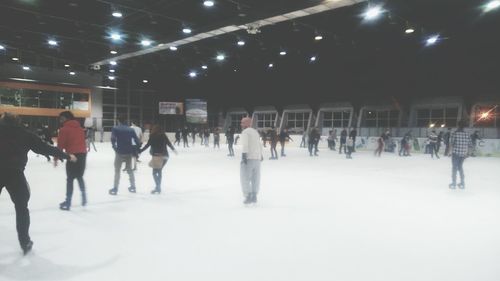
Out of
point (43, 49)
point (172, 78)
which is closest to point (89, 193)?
point (43, 49)

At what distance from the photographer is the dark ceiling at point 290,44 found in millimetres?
12273

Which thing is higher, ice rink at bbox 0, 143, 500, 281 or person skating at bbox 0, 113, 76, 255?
person skating at bbox 0, 113, 76, 255

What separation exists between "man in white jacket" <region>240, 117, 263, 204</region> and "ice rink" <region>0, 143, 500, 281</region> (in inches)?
9.9

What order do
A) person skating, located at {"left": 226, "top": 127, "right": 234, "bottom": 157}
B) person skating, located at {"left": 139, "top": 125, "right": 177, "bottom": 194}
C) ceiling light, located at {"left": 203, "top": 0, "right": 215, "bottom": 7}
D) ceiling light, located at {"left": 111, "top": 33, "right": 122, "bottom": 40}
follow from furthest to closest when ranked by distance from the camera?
person skating, located at {"left": 226, "top": 127, "right": 234, "bottom": 157}
ceiling light, located at {"left": 111, "top": 33, "right": 122, "bottom": 40}
ceiling light, located at {"left": 203, "top": 0, "right": 215, "bottom": 7}
person skating, located at {"left": 139, "top": 125, "right": 177, "bottom": 194}

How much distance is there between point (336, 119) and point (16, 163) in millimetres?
25832

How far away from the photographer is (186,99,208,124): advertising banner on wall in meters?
29.0

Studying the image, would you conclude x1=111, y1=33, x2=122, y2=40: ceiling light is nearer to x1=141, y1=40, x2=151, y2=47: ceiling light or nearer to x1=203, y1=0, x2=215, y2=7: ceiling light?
x1=141, y1=40, x2=151, y2=47: ceiling light

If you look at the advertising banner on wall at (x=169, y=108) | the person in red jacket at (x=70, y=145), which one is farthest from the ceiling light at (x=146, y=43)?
the advertising banner on wall at (x=169, y=108)

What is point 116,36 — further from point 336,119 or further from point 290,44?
point 336,119

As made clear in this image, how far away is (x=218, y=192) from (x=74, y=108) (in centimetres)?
2539

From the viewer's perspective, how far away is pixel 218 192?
21.8 feet

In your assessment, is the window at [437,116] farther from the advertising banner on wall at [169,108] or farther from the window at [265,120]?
the advertising banner on wall at [169,108]

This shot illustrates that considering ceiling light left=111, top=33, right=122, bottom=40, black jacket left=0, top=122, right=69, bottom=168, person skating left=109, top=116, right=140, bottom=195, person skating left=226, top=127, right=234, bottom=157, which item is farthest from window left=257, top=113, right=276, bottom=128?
black jacket left=0, top=122, right=69, bottom=168

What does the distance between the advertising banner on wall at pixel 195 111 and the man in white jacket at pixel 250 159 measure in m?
23.9
